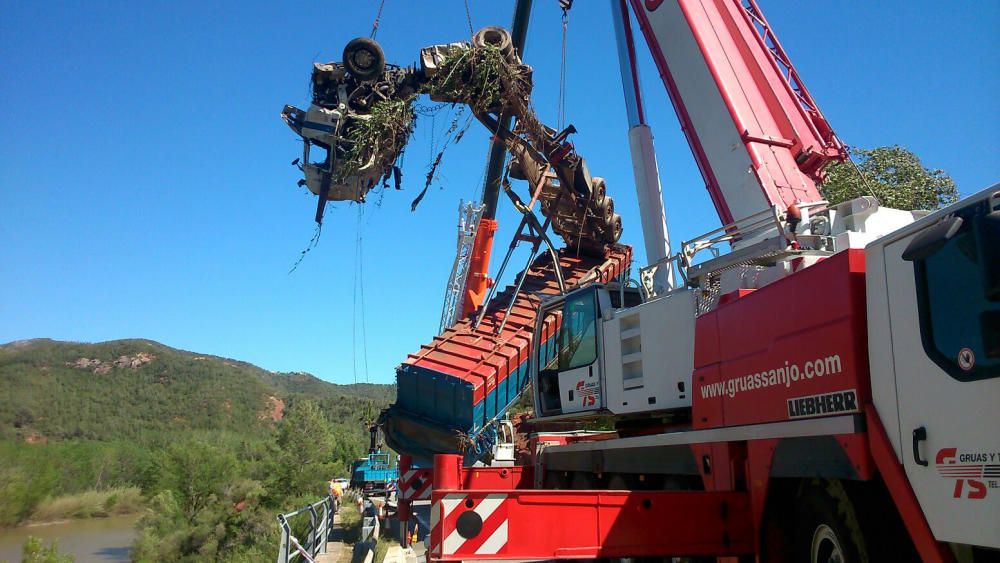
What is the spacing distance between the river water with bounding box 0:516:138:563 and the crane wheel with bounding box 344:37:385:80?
25.5m

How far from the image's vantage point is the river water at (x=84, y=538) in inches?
1243

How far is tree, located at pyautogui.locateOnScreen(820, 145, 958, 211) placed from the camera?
1185cm

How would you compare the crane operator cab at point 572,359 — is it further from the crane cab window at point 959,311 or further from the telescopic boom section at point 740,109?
the crane cab window at point 959,311

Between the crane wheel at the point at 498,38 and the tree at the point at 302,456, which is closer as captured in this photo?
the crane wheel at the point at 498,38

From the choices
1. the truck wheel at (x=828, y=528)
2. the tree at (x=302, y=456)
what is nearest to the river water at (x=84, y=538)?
the tree at (x=302, y=456)

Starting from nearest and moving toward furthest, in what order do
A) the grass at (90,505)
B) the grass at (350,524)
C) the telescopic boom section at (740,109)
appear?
the telescopic boom section at (740,109) < the grass at (350,524) < the grass at (90,505)

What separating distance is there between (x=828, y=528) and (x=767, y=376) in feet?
3.19

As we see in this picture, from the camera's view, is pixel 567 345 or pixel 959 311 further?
pixel 567 345

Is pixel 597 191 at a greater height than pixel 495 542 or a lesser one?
greater

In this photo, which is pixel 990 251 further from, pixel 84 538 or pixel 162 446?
pixel 162 446

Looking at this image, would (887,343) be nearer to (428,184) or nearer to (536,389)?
(536,389)

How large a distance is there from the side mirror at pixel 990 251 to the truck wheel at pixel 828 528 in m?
1.43

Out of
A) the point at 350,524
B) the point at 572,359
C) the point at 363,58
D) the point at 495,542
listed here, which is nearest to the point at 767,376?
the point at 495,542

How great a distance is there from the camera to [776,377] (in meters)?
4.27
